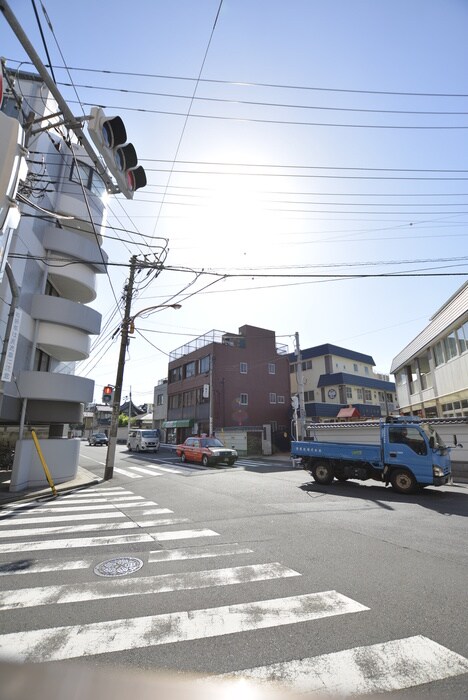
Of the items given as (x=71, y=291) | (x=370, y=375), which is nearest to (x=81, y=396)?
(x=71, y=291)

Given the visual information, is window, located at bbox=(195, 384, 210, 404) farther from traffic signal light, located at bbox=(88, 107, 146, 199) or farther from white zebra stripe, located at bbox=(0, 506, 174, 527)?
traffic signal light, located at bbox=(88, 107, 146, 199)

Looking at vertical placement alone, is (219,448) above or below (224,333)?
below

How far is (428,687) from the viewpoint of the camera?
2635mm

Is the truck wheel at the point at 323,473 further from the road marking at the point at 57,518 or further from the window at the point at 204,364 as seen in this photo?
the window at the point at 204,364

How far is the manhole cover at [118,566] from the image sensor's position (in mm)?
4969

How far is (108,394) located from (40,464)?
4095 millimetres

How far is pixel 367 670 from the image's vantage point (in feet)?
9.21

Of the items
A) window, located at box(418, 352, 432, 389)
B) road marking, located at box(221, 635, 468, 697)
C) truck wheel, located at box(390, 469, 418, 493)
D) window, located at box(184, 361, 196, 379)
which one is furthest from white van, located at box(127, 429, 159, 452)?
road marking, located at box(221, 635, 468, 697)

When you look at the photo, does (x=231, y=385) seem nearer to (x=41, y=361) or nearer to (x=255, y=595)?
(x=41, y=361)

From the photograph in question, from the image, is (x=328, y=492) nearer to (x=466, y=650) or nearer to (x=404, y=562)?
(x=404, y=562)

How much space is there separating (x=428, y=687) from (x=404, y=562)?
2.91 m

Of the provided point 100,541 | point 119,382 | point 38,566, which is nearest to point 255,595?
point 38,566

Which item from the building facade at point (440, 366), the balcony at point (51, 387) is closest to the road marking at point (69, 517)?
the balcony at point (51, 387)

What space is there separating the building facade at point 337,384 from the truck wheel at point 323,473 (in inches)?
975
